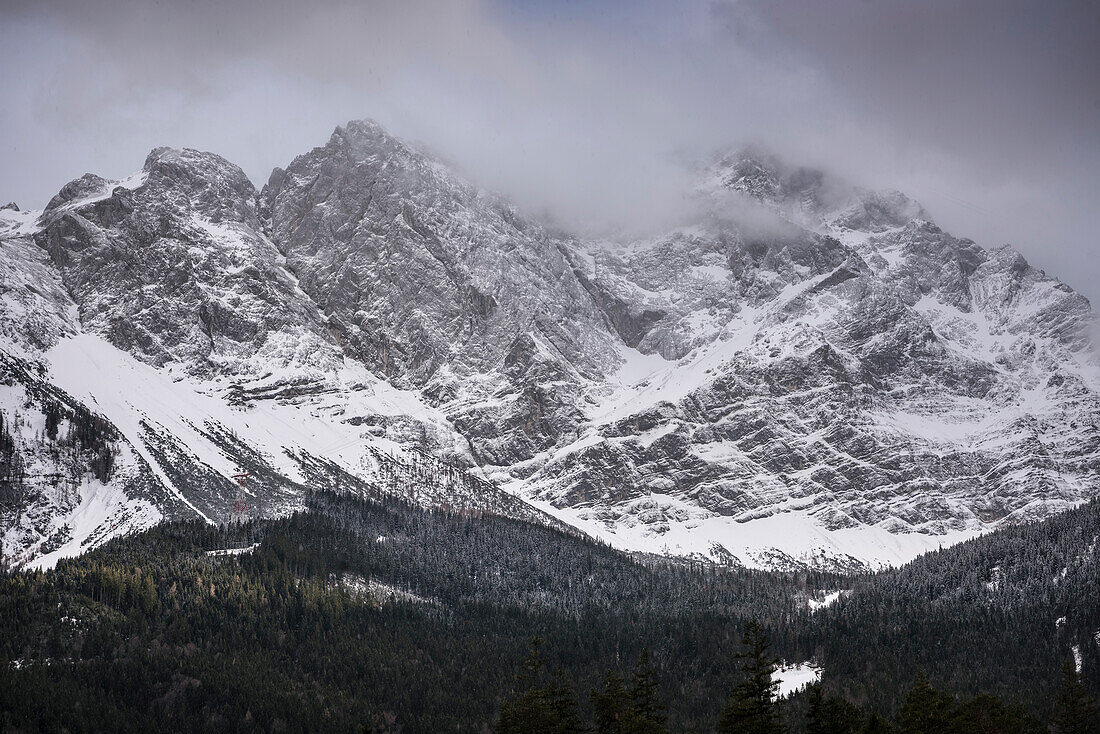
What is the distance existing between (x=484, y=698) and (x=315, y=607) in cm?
3382

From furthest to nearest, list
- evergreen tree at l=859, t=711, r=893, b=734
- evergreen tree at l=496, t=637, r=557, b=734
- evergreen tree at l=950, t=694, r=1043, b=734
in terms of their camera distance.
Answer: evergreen tree at l=950, t=694, r=1043, b=734 < evergreen tree at l=859, t=711, r=893, b=734 < evergreen tree at l=496, t=637, r=557, b=734

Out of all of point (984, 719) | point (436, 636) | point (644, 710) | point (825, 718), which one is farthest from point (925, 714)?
point (436, 636)

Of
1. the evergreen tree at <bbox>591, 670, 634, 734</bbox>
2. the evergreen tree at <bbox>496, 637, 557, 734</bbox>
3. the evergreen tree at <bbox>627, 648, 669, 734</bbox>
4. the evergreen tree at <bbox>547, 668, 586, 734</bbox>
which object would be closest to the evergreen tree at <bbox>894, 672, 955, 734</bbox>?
the evergreen tree at <bbox>627, 648, 669, 734</bbox>

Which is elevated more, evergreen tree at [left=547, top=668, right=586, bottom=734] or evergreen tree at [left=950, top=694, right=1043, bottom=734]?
evergreen tree at [left=950, top=694, right=1043, bottom=734]

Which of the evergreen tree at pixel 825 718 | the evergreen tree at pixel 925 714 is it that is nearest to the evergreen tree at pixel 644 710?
the evergreen tree at pixel 825 718

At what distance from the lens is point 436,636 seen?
156 meters

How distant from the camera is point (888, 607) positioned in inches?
6841


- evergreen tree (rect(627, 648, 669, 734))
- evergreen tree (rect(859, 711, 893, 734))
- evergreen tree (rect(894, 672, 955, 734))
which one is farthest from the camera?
evergreen tree (rect(894, 672, 955, 734))

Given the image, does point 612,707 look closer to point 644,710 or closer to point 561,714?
point 644,710

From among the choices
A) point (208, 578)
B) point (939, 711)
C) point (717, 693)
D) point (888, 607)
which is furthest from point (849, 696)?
point (208, 578)

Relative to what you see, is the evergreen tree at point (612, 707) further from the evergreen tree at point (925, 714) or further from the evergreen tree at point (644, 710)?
the evergreen tree at point (925, 714)

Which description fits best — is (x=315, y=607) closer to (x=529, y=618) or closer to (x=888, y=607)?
(x=529, y=618)

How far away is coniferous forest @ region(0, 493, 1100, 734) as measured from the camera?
126625 mm

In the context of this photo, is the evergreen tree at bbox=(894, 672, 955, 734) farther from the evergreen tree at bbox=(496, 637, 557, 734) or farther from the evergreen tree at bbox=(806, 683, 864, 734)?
the evergreen tree at bbox=(496, 637, 557, 734)
